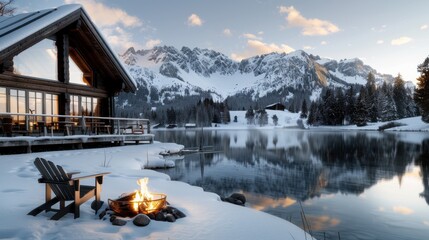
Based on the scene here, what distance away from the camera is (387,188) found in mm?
14461

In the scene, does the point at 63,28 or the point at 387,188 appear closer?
the point at 387,188

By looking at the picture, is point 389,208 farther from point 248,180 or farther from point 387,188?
point 248,180

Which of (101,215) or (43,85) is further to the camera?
(43,85)

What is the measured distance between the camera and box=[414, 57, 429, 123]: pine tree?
2427 inches

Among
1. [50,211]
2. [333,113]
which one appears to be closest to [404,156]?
[50,211]

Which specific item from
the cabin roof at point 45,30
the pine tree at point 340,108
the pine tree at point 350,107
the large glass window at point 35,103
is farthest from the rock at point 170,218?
the pine tree at point 340,108

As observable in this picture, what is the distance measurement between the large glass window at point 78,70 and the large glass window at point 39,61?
1432 mm

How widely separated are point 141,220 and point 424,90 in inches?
2725

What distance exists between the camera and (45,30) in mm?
18875

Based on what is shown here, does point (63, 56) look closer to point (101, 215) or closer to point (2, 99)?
point (2, 99)

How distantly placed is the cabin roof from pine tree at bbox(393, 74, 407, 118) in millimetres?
94481

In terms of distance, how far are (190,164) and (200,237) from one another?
15.7 m

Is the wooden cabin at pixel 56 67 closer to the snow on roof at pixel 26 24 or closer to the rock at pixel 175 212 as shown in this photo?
the snow on roof at pixel 26 24

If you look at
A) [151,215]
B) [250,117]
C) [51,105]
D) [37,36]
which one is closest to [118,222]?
[151,215]
